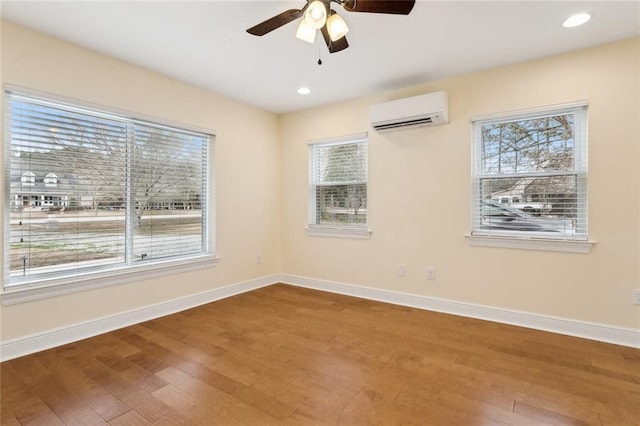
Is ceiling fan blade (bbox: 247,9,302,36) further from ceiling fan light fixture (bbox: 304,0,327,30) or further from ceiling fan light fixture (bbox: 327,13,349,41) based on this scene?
ceiling fan light fixture (bbox: 327,13,349,41)

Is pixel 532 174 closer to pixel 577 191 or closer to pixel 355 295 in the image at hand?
pixel 577 191

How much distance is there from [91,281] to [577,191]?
14.6 ft

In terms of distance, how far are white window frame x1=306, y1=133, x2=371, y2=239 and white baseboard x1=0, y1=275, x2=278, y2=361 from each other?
1.31m

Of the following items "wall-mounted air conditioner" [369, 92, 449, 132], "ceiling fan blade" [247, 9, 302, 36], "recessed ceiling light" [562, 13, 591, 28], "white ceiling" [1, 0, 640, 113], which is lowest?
"wall-mounted air conditioner" [369, 92, 449, 132]

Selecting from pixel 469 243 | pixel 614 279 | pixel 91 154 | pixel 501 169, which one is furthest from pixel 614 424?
pixel 91 154

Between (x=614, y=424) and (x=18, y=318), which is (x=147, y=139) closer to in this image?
(x=18, y=318)

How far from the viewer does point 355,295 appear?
159 inches

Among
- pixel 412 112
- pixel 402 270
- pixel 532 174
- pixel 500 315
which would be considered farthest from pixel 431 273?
pixel 412 112

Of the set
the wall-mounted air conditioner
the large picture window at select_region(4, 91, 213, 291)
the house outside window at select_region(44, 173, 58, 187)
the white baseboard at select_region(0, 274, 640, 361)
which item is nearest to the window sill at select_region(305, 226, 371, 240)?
the white baseboard at select_region(0, 274, 640, 361)

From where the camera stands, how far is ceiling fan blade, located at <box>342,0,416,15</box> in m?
1.73

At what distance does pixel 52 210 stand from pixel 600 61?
4.84m

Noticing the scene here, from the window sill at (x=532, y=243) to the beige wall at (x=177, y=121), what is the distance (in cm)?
274

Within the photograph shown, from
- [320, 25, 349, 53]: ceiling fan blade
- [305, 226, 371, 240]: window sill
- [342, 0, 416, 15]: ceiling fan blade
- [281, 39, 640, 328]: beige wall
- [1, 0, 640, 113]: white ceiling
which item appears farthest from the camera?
[305, 226, 371, 240]: window sill

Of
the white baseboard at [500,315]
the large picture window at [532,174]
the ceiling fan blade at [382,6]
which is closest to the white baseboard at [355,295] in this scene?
the white baseboard at [500,315]
